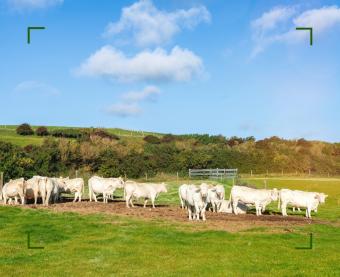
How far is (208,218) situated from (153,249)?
874 centimetres

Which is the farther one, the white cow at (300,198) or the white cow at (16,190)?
the white cow at (16,190)

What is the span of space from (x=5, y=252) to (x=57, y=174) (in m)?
46.0

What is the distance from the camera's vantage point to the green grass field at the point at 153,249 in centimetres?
1465

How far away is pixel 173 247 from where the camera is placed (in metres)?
17.8

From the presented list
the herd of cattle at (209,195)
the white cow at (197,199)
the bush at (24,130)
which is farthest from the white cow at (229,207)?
the bush at (24,130)

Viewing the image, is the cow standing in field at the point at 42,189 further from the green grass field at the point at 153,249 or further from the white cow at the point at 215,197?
the white cow at the point at 215,197

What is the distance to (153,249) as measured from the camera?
1739 cm

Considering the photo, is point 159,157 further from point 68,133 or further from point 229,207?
point 229,207

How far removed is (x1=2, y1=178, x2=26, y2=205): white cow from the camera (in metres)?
31.4

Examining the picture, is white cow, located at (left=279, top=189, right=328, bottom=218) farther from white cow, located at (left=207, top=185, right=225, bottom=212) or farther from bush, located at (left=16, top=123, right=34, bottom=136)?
bush, located at (left=16, top=123, right=34, bottom=136)

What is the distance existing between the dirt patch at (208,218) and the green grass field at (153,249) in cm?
45

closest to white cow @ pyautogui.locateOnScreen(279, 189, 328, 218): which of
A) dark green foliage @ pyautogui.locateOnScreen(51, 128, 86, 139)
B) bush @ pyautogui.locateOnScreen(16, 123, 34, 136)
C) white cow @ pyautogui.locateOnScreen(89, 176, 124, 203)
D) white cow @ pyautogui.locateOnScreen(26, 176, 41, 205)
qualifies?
white cow @ pyautogui.locateOnScreen(89, 176, 124, 203)

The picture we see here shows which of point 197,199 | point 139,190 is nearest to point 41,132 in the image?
point 139,190

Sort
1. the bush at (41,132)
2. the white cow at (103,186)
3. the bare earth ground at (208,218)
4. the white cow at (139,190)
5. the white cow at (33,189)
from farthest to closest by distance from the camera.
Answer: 1. the bush at (41,132)
2. the white cow at (103,186)
3. the white cow at (33,189)
4. the white cow at (139,190)
5. the bare earth ground at (208,218)
